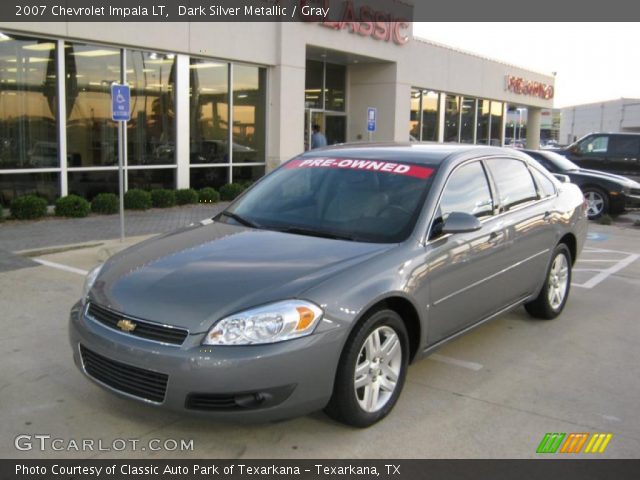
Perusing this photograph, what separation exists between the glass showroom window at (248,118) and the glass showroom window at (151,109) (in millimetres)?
2153

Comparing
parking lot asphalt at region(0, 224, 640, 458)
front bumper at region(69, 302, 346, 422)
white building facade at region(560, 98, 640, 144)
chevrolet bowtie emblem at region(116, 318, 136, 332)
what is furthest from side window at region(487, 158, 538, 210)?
white building facade at region(560, 98, 640, 144)

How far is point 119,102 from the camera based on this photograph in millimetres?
8914

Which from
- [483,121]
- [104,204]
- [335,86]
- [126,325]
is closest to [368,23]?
[335,86]

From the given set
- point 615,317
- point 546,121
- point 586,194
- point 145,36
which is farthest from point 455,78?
point 546,121

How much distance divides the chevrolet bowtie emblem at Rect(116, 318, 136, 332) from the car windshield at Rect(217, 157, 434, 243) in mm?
1336

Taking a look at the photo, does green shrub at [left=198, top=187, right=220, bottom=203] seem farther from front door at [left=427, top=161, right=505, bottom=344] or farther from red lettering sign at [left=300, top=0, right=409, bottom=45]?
front door at [left=427, top=161, right=505, bottom=344]

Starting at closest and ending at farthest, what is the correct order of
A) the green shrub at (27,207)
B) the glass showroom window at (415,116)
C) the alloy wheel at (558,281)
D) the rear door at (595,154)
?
the alloy wheel at (558,281) → the green shrub at (27,207) → the rear door at (595,154) → the glass showroom window at (415,116)

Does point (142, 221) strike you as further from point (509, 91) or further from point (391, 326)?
point (509, 91)

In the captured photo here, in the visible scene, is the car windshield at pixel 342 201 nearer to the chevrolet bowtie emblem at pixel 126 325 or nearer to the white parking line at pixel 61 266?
the chevrolet bowtie emblem at pixel 126 325

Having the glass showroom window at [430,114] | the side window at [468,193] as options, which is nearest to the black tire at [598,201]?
the glass showroom window at [430,114]

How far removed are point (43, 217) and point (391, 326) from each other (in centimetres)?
979

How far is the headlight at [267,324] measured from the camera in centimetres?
325

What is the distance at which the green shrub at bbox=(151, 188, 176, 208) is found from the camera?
13.9 meters

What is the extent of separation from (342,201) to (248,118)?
43.4 ft
